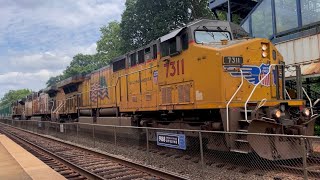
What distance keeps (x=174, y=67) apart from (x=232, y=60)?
2256 millimetres

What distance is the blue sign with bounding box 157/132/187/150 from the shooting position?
29.8 feet

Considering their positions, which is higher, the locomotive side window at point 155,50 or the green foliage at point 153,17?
the green foliage at point 153,17

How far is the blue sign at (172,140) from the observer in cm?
909

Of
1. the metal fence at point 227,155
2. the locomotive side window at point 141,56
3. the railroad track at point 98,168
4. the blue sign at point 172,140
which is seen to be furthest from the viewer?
the locomotive side window at point 141,56

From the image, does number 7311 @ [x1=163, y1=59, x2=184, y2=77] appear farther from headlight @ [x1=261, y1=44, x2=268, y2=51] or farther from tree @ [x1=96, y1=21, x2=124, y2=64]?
tree @ [x1=96, y1=21, x2=124, y2=64]

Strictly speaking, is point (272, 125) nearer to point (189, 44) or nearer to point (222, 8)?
point (189, 44)

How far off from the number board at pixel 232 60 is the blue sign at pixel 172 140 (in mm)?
2349

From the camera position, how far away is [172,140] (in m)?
9.60

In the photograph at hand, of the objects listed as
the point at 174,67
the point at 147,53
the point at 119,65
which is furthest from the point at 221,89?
the point at 119,65

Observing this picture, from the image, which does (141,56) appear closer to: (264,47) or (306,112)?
(264,47)

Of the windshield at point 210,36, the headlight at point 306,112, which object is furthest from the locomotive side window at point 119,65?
the headlight at point 306,112

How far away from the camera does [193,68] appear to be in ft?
33.7

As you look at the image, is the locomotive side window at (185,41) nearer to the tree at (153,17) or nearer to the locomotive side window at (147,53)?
the locomotive side window at (147,53)

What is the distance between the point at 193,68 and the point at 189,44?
0.75m
